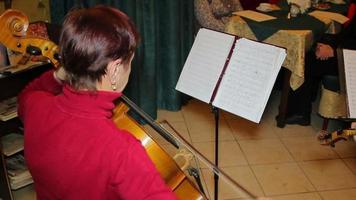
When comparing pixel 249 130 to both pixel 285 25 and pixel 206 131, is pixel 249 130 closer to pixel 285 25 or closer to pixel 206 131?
pixel 206 131

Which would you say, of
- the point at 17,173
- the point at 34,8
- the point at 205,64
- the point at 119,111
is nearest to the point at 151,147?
the point at 119,111

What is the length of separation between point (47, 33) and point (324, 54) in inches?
70.9

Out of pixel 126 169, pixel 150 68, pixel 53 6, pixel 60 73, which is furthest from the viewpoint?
pixel 150 68

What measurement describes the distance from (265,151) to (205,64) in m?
1.03

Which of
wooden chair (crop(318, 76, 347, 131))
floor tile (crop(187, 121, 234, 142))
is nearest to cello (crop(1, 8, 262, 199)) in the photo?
floor tile (crop(187, 121, 234, 142))

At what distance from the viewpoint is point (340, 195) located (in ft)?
6.42

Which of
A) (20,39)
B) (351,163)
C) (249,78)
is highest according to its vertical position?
(20,39)

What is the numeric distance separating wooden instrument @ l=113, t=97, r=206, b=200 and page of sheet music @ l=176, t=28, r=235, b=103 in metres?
0.42

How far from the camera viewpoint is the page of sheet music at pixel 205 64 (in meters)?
1.49

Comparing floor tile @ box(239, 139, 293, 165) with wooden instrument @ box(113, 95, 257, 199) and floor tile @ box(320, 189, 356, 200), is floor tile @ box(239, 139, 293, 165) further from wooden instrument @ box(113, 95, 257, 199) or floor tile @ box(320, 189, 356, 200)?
wooden instrument @ box(113, 95, 257, 199)

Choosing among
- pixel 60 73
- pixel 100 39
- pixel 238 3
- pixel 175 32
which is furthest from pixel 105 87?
pixel 238 3

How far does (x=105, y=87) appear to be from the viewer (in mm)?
820

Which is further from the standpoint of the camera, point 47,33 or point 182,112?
point 182,112

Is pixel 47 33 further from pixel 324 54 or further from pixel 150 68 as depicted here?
pixel 324 54
